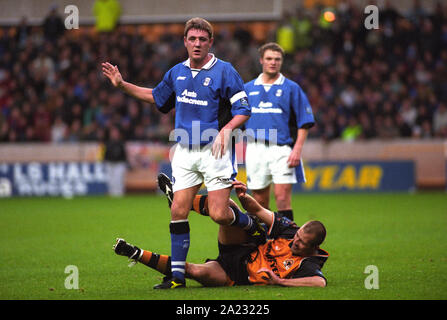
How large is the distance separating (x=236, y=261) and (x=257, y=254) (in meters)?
0.20

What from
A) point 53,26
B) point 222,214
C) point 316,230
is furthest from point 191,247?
point 53,26

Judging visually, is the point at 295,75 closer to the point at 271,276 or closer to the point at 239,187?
the point at 239,187

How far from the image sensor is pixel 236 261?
6508 mm

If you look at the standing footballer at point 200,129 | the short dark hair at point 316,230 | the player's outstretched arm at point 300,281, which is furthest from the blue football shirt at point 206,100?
the player's outstretched arm at point 300,281

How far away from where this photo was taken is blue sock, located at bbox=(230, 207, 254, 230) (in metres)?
6.39

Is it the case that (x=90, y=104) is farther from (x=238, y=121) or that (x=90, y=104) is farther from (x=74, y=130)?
(x=238, y=121)

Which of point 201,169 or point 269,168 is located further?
point 269,168

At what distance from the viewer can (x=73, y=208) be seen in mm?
16016

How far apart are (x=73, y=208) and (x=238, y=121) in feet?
34.1

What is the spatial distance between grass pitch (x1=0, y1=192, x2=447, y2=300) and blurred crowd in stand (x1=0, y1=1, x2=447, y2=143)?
3867 mm

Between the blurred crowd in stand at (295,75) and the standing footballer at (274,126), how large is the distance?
1158cm

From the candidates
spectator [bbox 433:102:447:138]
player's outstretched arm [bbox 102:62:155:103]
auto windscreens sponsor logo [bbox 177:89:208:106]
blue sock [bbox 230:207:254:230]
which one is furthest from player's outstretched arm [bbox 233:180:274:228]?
spectator [bbox 433:102:447:138]

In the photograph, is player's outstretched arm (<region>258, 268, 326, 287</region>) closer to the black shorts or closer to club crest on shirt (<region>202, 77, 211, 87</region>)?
the black shorts

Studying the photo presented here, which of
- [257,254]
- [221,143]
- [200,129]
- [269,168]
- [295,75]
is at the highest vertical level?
[295,75]
